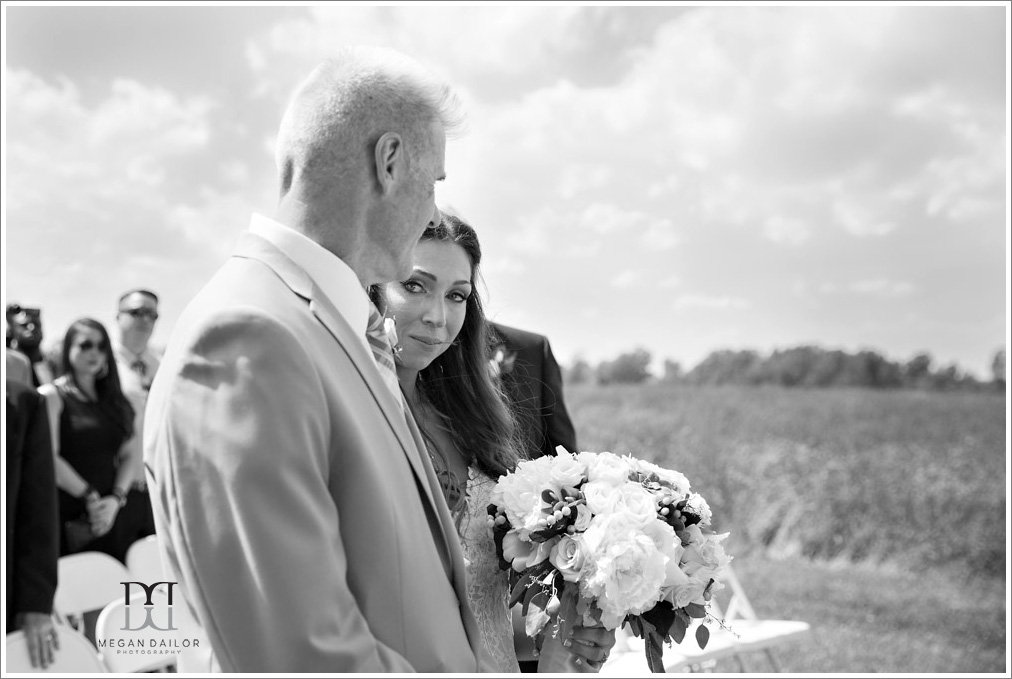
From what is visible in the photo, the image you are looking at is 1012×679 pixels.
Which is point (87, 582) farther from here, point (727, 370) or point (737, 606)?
point (727, 370)

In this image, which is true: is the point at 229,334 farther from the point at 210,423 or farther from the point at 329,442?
the point at 329,442

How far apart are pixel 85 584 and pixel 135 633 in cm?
131

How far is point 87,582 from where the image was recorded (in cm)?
531

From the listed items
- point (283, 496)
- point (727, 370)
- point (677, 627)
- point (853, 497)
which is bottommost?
point (853, 497)

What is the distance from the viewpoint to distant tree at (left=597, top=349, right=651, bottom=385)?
14.6 meters

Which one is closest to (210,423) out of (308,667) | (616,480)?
(308,667)

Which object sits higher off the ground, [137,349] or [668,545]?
[137,349]

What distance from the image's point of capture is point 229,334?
1557 millimetres

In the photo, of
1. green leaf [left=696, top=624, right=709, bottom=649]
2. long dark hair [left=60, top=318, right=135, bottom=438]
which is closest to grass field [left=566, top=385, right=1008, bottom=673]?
long dark hair [left=60, top=318, right=135, bottom=438]

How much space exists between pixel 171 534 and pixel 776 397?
526 inches

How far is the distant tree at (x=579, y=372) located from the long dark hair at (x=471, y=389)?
1126cm

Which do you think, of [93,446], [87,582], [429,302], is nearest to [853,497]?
[93,446]

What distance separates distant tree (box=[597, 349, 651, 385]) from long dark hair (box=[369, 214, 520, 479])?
1111 cm

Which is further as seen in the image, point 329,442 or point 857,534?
point 857,534
